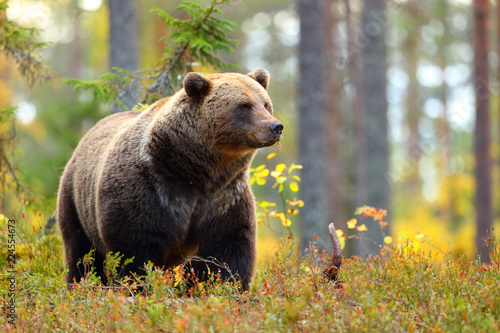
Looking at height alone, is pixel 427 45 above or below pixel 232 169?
above

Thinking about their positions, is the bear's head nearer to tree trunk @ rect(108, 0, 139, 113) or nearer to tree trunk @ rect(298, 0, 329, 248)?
tree trunk @ rect(108, 0, 139, 113)

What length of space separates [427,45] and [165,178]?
1199 inches

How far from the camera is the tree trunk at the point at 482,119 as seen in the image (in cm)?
1714

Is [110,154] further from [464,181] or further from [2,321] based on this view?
[464,181]

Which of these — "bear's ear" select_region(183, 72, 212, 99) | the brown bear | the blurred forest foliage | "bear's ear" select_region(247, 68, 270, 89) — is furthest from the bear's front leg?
the blurred forest foliage

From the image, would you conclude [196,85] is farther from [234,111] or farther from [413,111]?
[413,111]

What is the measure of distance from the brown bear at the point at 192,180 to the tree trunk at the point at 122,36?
17.1 ft

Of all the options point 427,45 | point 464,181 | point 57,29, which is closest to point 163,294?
point 464,181

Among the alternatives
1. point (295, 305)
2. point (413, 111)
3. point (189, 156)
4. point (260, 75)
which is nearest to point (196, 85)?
point (189, 156)

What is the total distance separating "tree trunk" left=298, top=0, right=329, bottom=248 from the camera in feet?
44.2

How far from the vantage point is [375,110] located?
1603cm

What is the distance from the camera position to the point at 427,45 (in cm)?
3356

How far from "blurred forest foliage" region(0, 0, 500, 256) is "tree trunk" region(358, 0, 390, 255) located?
271 millimetres

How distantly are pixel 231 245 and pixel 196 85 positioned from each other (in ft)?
5.00
